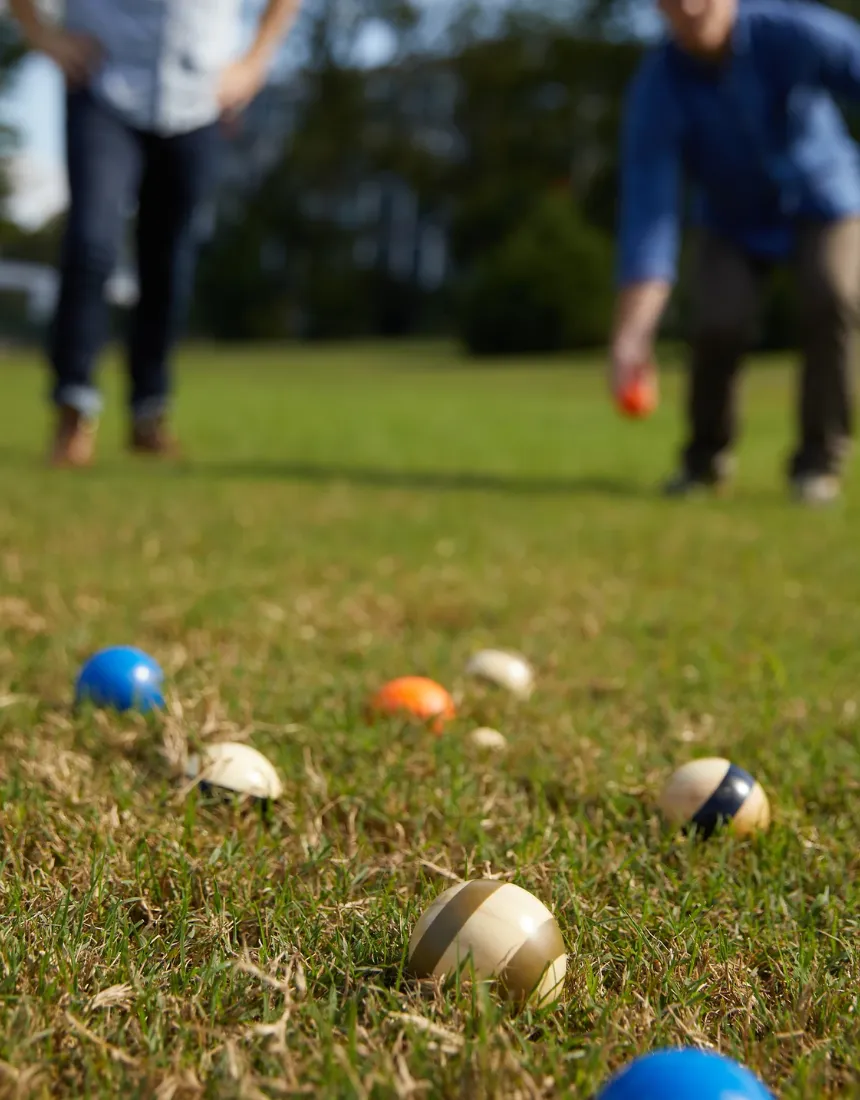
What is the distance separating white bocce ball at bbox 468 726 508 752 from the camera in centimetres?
201

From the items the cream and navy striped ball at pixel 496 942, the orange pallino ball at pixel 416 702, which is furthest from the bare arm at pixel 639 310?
the cream and navy striped ball at pixel 496 942

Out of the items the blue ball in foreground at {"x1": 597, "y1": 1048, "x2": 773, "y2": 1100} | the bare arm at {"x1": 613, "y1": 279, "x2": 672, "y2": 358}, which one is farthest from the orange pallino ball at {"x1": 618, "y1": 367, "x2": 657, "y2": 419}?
the blue ball in foreground at {"x1": 597, "y1": 1048, "x2": 773, "y2": 1100}

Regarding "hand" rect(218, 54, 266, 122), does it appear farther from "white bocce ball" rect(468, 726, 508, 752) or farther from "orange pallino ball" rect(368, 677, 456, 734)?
"white bocce ball" rect(468, 726, 508, 752)

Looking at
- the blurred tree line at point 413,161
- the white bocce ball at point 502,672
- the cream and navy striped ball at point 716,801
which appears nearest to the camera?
the cream and navy striped ball at point 716,801

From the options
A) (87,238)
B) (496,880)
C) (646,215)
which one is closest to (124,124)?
(87,238)

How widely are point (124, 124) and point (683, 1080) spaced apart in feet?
14.8

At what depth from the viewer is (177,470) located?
209 inches

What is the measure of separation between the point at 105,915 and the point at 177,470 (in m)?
4.02

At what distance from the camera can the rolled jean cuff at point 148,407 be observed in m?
5.56

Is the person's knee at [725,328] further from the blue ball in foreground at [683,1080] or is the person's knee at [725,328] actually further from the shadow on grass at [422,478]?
the blue ball in foreground at [683,1080]

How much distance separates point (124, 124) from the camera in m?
4.79

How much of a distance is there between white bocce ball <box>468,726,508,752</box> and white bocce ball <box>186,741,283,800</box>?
351 millimetres

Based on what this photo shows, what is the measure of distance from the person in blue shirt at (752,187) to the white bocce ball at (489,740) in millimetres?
2803

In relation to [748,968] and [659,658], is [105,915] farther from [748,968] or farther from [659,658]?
[659,658]
